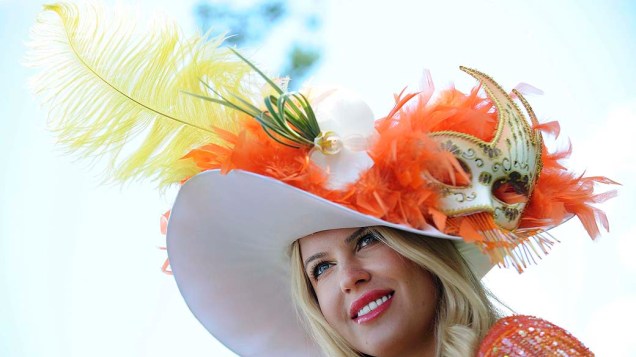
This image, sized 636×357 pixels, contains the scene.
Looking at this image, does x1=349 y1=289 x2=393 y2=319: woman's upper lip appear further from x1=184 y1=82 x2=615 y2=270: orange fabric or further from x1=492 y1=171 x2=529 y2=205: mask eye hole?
x1=492 y1=171 x2=529 y2=205: mask eye hole

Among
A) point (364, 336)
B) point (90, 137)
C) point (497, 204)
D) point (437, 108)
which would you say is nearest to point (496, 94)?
point (437, 108)

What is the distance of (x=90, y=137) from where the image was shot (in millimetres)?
2570

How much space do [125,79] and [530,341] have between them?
131 centimetres

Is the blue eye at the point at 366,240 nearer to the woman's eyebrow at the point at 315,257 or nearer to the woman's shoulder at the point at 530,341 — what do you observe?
the woman's eyebrow at the point at 315,257

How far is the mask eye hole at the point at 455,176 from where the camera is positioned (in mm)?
2357

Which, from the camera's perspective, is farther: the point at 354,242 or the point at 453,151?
the point at 354,242

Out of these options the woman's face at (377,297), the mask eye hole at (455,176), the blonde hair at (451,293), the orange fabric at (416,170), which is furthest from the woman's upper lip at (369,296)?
the mask eye hole at (455,176)

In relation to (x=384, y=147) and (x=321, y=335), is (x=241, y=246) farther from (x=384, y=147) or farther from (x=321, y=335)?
(x=384, y=147)

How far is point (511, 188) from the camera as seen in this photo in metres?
2.44

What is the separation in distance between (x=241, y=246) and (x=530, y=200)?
89 centimetres

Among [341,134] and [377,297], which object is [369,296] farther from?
[341,134]

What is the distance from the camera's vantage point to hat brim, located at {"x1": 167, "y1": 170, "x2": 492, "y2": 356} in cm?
247

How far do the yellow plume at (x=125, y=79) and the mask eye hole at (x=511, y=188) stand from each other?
751 millimetres

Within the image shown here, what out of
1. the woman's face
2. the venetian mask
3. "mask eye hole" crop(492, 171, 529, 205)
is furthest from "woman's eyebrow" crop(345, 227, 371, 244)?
"mask eye hole" crop(492, 171, 529, 205)
